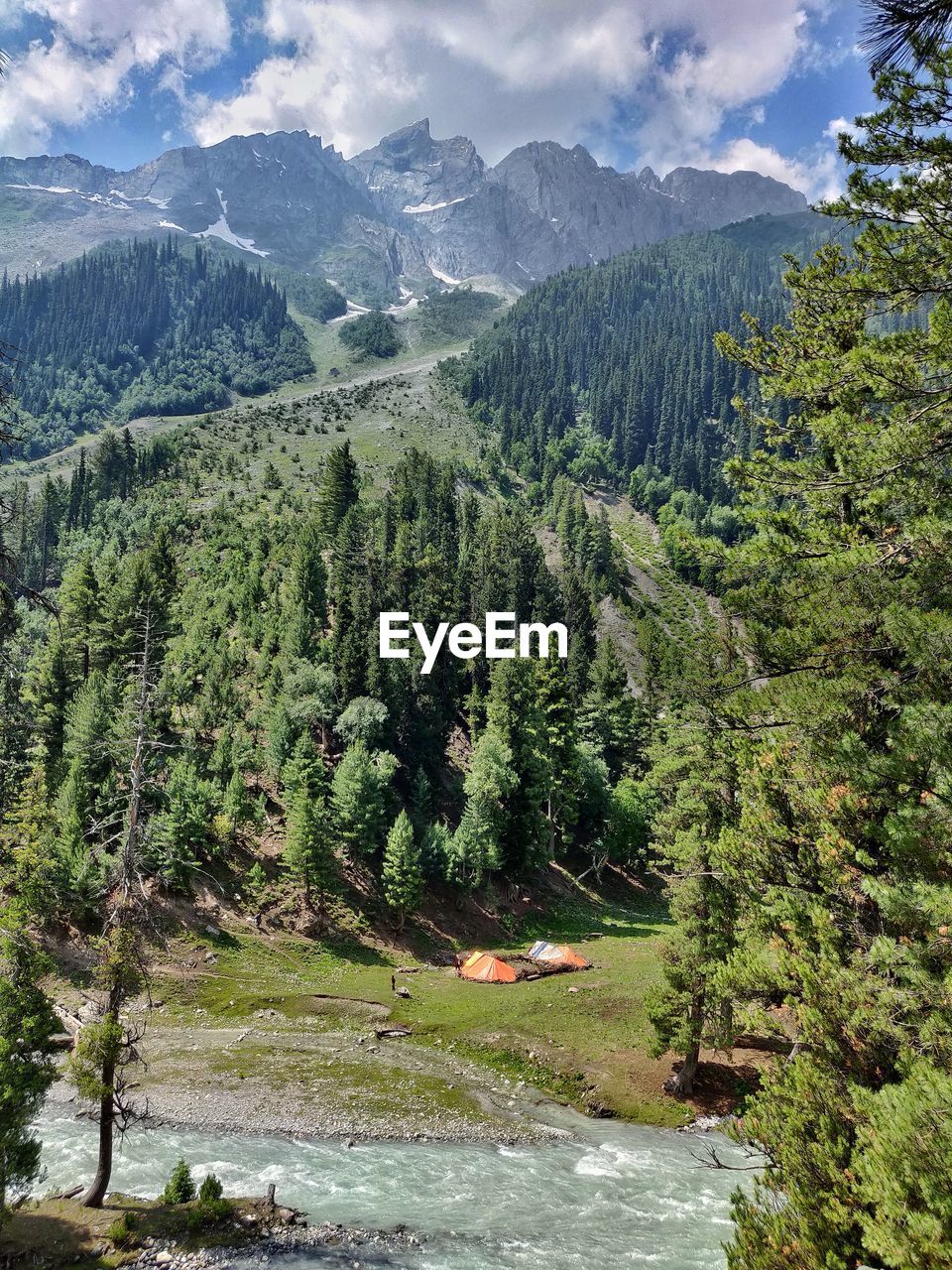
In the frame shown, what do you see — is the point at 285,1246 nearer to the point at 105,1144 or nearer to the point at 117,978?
the point at 105,1144

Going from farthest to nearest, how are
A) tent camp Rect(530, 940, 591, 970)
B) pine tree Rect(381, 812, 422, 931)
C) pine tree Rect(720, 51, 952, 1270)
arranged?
pine tree Rect(381, 812, 422, 931)
tent camp Rect(530, 940, 591, 970)
pine tree Rect(720, 51, 952, 1270)

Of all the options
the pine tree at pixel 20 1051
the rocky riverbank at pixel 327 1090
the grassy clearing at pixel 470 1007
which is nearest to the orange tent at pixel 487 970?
the grassy clearing at pixel 470 1007

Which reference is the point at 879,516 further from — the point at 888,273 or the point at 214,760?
the point at 214,760

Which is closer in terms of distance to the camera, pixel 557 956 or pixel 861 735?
pixel 861 735

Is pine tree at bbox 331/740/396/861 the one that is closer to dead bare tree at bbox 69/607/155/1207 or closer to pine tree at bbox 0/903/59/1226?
dead bare tree at bbox 69/607/155/1207

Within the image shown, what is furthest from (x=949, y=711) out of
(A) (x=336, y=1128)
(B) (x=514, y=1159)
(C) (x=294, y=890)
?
(C) (x=294, y=890)

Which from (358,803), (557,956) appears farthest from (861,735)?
(358,803)

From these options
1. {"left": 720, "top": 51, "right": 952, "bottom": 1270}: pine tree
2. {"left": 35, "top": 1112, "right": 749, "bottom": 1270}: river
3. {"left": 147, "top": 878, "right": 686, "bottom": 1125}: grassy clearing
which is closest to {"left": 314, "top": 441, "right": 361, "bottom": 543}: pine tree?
{"left": 147, "top": 878, "right": 686, "bottom": 1125}: grassy clearing
